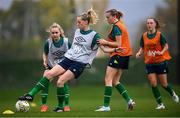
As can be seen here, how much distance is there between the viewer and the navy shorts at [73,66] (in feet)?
38.4

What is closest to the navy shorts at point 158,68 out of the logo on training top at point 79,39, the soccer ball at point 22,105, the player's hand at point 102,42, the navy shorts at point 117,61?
the navy shorts at point 117,61

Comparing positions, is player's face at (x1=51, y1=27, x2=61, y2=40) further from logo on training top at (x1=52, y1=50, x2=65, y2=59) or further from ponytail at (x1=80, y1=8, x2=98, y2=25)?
ponytail at (x1=80, y1=8, x2=98, y2=25)

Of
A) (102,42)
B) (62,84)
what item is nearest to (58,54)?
(62,84)

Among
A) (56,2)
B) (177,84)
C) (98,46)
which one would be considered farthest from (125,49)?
(56,2)

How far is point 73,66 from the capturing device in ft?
38.5

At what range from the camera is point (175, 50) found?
26.6 meters

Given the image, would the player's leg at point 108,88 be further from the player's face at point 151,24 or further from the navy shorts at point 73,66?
the player's face at point 151,24

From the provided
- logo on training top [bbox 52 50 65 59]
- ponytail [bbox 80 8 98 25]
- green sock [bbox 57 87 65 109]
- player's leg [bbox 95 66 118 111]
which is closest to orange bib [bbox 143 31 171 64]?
player's leg [bbox 95 66 118 111]

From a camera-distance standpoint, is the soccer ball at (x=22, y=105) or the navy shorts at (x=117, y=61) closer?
the soccer ball at (x=22, y=105)

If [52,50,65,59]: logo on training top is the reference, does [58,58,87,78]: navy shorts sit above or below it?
below

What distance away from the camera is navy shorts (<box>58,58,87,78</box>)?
461 inches

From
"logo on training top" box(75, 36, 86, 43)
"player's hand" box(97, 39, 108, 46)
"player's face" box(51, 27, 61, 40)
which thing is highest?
"player's face" box(51, 27, 61, 40)

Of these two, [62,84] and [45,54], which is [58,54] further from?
[62,84]

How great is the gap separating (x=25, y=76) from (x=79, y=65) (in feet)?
49.3
